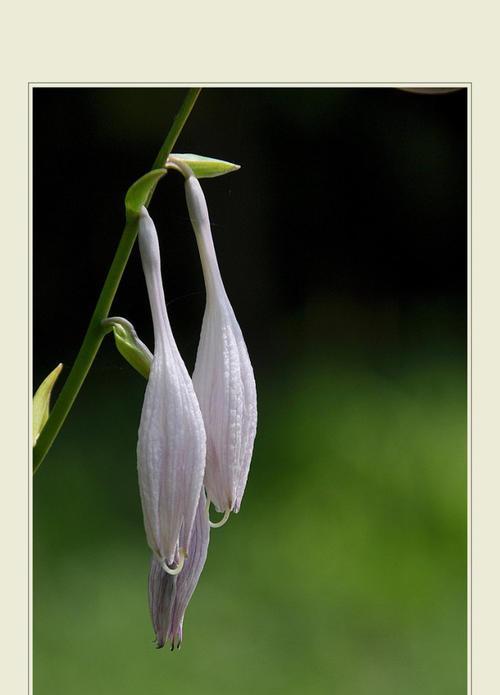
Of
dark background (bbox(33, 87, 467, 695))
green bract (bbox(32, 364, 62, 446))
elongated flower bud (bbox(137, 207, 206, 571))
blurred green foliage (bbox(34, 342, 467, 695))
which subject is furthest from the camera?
blurred green foliage (bbox(34, 342, 467, 695))

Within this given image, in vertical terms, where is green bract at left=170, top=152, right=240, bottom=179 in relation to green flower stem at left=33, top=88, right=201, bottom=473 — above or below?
above

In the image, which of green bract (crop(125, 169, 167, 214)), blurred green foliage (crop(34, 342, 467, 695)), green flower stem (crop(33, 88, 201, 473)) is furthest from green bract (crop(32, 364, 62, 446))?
blurred green foliage (crop(34, 342, 467, 695))

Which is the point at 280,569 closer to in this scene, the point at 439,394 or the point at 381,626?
the point at 381,626

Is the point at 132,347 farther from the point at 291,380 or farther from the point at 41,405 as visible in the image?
the point at 291,380

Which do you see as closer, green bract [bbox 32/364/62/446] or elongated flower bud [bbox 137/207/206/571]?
elongated flower bud [bbox 137/207/206/571]

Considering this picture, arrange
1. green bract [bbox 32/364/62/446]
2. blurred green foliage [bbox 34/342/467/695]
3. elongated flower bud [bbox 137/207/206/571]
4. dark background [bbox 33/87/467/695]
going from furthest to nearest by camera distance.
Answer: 1. blurred green foliage [bbox 34/342/467/695]
2. dark background [bbox 33/87/467/695]
3. green bract [bbox 32/364/62/446]
4. elongated flower bud [bbox 137/207/206/571]

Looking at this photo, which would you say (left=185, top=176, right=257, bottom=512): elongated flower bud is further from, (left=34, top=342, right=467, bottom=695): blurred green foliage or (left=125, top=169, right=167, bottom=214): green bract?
(left=34, top=342, right=467, bottom=695): blurred green foliage

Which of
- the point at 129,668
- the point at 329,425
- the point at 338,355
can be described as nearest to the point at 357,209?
the point at 338,355
